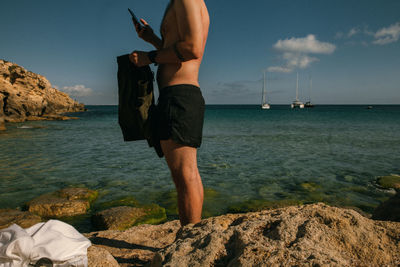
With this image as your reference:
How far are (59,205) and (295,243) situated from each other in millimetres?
4164

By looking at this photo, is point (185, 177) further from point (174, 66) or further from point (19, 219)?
point (19, 219)

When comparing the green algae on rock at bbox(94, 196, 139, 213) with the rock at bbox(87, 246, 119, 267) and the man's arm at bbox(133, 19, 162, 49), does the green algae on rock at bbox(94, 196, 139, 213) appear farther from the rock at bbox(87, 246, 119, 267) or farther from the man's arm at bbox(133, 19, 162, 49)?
the man's arm at bbox(133, 19, 162, 49)

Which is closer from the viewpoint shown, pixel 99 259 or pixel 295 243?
pixel 295 243

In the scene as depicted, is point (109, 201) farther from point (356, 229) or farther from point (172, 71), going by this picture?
point (356, 229)

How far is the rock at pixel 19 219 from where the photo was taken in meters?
3.48

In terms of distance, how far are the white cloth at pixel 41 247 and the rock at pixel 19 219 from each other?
214cm

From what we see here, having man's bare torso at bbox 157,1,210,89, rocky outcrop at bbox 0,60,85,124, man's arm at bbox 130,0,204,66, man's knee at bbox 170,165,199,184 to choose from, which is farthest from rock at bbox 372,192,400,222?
rocky outcrop at bbox 0,60,85,124

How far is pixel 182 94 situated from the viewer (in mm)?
2021

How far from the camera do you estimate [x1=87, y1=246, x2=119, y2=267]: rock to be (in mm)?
1810

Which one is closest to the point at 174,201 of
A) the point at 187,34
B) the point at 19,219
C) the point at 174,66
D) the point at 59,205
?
the point at 59,205

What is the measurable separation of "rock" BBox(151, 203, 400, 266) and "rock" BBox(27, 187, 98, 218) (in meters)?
3.29

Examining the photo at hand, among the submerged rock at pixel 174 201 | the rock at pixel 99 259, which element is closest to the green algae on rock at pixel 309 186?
the submerged rock at pixel 174 201

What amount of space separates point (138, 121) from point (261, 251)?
1388 mm

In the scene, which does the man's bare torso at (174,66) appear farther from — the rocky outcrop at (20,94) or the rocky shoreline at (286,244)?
the rocky outcrop at (20,94)
